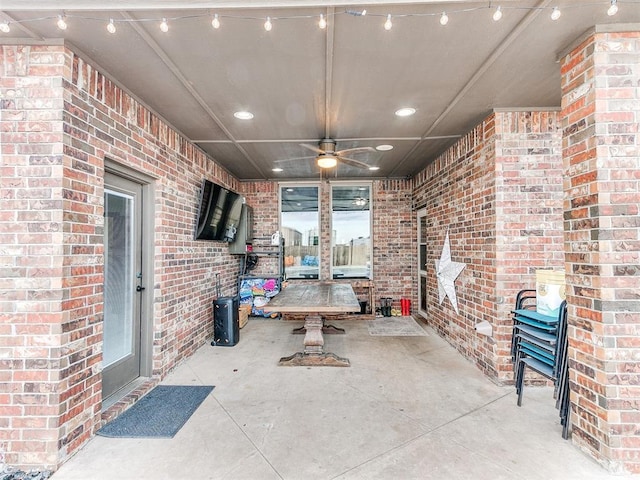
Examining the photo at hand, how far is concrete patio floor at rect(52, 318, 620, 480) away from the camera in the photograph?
78.5 inches

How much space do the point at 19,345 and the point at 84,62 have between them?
206 cm

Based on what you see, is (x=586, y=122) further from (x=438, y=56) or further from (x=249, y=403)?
(x=249, y=403)

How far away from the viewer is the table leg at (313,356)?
12.3ft

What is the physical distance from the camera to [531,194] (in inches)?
129

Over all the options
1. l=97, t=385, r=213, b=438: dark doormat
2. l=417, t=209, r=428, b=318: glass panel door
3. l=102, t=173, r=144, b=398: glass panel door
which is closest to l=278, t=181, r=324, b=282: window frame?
l=417, t=209, r=428, b=318: glass panel door

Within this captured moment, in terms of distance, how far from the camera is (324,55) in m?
2.30

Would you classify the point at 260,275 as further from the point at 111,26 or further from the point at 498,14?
the point at 498,14

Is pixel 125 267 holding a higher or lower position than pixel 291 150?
lower

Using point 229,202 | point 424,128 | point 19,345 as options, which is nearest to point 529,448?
point 424,128

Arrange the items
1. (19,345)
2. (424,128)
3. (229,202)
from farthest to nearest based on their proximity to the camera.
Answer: (229,202) → (424,128) → (19,345)

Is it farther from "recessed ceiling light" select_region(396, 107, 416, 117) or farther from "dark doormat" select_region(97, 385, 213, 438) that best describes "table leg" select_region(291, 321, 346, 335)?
"recessed ceiling light" select_region(396, 107, 416, 117)

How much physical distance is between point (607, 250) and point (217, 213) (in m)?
4.47

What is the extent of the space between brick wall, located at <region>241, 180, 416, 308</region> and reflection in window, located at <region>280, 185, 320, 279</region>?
168mm

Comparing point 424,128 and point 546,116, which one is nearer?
point 546,116
